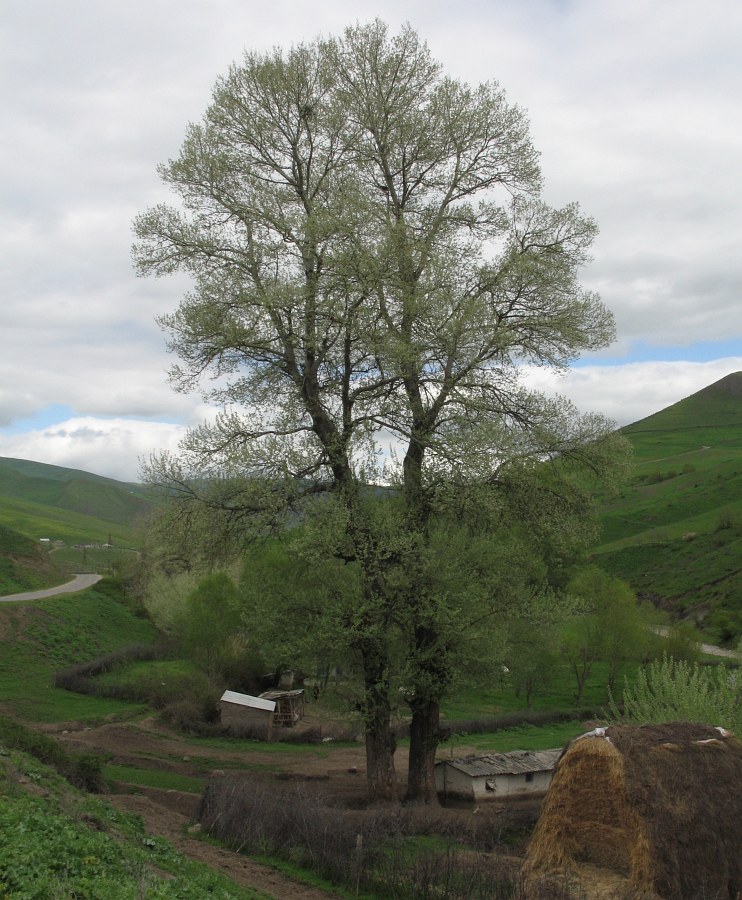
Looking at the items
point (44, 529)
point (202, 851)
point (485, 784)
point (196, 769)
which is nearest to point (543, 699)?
point (485, 784)

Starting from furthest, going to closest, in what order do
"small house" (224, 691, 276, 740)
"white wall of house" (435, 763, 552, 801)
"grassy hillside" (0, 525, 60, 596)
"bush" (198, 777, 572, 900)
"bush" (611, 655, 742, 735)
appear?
1. "grassy hillside" (0, 525, 60, 596)
2. "small house" (224, 691, 276, 740)
3. "white wall of house" (435, 763, 552, 801)
4. "bush" (611, 655, 742, 735)
5. "bush" (198, 777, 572, 900)

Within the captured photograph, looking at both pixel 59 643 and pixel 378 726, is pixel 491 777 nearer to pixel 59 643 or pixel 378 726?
pixel 378 726

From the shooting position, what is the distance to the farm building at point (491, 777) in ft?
77.4

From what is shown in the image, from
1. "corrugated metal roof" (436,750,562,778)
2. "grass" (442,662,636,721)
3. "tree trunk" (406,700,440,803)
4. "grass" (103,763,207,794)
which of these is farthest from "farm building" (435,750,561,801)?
"grass" (442,662,636,721)

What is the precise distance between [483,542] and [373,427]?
4.05 meters

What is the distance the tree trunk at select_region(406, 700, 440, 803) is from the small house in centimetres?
1589

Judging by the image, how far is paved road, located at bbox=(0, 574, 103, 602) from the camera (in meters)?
50.7

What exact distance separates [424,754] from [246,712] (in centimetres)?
1707

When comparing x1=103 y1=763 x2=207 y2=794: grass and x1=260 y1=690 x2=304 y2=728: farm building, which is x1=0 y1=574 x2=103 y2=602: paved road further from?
x1=103 y1=763 x2=207 y2=794: grass

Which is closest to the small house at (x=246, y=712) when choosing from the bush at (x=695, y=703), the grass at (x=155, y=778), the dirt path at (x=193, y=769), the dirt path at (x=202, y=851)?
the dirt path at (x=193, y=769)

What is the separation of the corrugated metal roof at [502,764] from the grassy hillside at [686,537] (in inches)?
939

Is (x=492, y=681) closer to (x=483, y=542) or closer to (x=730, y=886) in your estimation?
(x=483, y=542)

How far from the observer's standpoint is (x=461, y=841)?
15.4 metres

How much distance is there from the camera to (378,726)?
18203 mm
